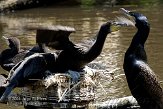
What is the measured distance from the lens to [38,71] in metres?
5.29

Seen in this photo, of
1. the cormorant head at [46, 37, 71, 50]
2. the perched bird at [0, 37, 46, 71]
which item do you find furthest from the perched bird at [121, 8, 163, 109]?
the perched bird at [0, 37, 46, 71]

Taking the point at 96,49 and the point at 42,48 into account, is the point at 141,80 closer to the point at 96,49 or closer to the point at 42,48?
the point at 96,49

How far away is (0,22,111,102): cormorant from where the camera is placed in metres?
5.30

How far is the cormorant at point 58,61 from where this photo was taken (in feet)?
17.4

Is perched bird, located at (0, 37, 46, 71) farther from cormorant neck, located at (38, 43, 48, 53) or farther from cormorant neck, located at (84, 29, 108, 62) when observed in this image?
cormorant neck, located at (84, 29, 108, 62)

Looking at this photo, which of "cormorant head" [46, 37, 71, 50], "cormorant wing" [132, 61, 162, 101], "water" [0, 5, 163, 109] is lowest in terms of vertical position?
"water" [0, 5, 163, 109]

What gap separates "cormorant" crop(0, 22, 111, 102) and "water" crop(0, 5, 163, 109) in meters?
0.32

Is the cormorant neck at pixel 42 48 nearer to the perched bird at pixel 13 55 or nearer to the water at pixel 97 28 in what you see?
the perched bird at pixel 13 55

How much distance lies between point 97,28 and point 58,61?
28.3 feet

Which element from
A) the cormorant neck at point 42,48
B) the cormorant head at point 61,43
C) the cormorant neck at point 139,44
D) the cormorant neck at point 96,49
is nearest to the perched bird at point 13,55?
the cormorant neck at point 42,48

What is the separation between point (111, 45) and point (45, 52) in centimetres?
596

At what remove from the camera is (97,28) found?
549 inches

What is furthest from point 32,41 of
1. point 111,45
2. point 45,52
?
point 45,52

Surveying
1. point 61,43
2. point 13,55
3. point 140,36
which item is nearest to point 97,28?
point 13,55
